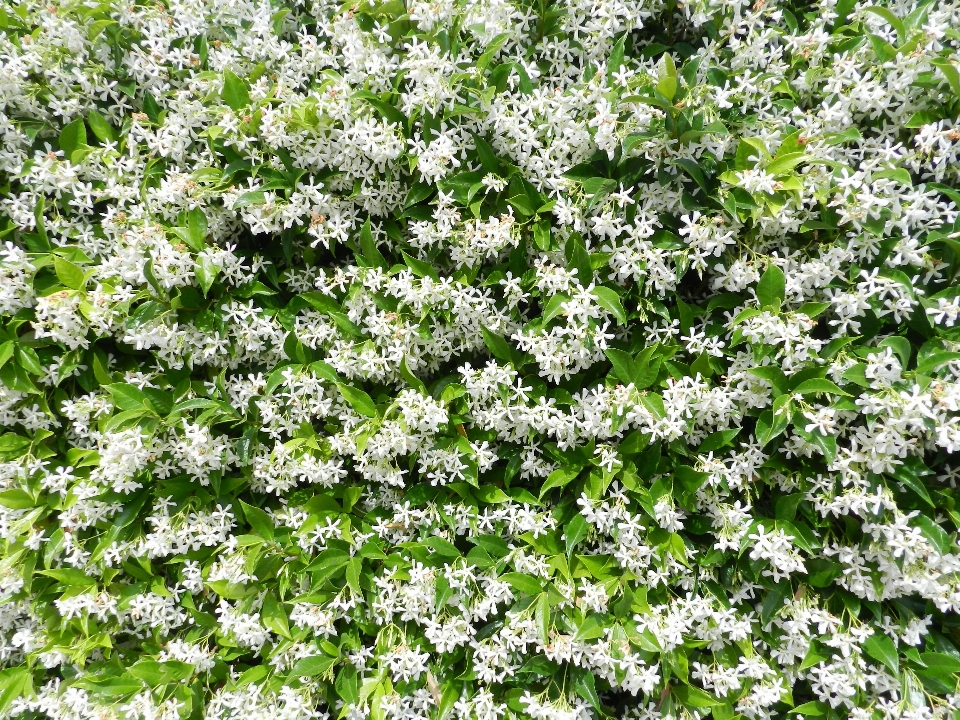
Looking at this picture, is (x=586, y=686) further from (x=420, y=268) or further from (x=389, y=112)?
(x=389, y=112)

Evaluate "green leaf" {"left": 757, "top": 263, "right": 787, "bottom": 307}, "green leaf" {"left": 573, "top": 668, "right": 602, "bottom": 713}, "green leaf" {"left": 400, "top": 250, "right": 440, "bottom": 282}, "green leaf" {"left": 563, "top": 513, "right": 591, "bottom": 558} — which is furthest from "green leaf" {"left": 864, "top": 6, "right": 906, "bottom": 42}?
"green leaf" {"left": 573, "top": 668, "right": 602, "bottom": 713}

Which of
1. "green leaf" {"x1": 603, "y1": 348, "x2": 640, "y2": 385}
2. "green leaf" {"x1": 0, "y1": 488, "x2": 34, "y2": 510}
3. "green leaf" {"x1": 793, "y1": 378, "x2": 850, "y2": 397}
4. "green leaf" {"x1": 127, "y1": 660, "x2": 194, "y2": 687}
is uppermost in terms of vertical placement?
"green leaf" {"x1": 793, "y1": 378, "x2": 850, "y2": 397}

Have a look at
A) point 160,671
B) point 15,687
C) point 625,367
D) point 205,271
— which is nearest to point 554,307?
point 625,367

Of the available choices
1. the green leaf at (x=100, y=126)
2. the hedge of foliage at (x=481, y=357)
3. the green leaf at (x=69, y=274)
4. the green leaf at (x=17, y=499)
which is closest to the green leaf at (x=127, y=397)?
the hedge of foliage at (x=481, y=357)

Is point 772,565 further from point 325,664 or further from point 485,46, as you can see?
point 485,46

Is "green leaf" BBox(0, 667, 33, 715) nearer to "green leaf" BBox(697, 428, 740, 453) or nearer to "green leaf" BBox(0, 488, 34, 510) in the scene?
"green leaf" BBox(0, 488, 34, 510)

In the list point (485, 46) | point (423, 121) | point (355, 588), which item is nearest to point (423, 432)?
point (355, 588)
